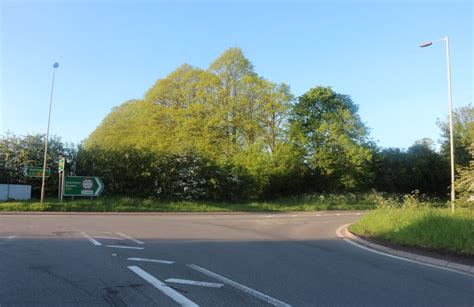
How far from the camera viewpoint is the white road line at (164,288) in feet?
19.9

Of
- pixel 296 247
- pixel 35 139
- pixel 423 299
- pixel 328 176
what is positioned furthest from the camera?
pixel 328 176

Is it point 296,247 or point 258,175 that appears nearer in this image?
point 296,247

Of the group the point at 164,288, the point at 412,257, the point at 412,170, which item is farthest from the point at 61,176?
the point at 412,170

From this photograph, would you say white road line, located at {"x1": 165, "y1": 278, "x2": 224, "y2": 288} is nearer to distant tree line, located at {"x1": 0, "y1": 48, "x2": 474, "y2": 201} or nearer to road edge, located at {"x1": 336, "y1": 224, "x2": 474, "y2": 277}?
road edge, located at {"x1": 336, "y1": 224, "x2": 474, "y2": 277}

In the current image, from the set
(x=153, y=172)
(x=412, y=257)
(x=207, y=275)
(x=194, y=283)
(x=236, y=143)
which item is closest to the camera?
(x=194, y=283)

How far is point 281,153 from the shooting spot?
41000 millimetres

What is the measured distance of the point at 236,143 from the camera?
43375mm

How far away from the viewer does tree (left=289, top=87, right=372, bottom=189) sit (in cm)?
4369

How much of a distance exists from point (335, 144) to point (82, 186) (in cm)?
2544

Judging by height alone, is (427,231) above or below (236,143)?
below

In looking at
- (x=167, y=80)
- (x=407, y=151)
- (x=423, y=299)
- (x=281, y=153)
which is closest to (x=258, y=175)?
(x=281, y=153)

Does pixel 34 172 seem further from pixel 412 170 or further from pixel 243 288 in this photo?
A: pixel 412 170

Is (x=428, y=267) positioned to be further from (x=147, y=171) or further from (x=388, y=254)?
(x=147, y=171)

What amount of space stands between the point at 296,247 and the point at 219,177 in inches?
945
